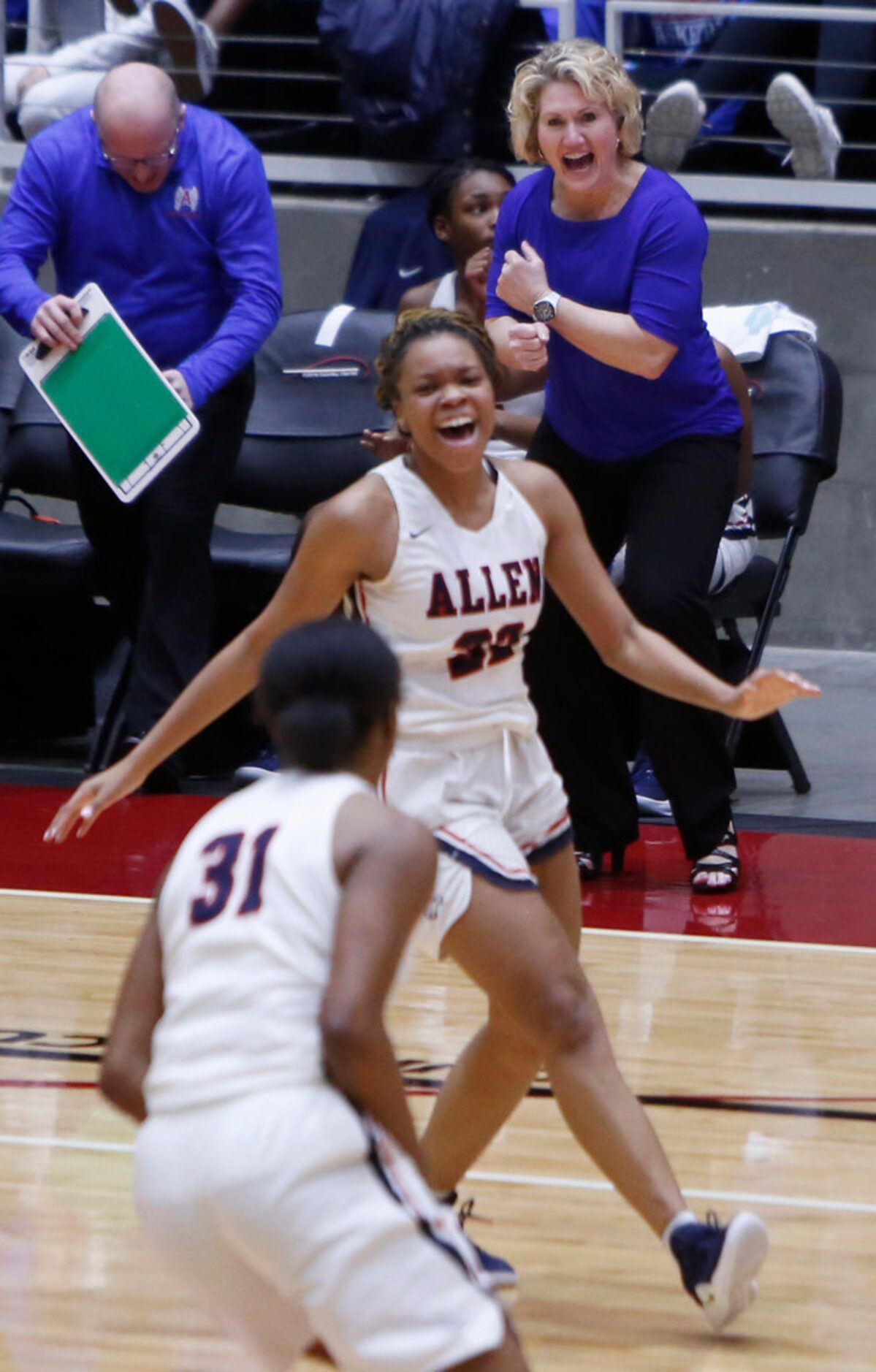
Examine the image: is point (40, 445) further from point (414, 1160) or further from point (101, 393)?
point (414, 1160)

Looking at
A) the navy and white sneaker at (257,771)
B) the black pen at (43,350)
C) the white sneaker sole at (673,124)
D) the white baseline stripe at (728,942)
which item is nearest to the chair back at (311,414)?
the navy and white sneaker at (257,771)

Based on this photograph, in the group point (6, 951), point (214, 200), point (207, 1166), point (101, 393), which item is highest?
point (207, 1166)

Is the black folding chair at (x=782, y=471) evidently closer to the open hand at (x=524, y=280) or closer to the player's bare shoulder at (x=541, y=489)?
the open hand at (x=524, y=280)

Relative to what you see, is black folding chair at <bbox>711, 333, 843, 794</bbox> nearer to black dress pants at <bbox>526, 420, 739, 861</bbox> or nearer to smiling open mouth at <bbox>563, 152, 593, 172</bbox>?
black dress pants at <bbox>526, 420, 739, 861</bbox>

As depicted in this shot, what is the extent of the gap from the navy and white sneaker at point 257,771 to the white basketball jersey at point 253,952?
12.2ft

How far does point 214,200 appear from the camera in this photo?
6.29 metres

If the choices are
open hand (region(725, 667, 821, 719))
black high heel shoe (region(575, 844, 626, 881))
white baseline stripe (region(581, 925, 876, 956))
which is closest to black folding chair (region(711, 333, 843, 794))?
black high heel shoe (region(575, 844, 626, 881))

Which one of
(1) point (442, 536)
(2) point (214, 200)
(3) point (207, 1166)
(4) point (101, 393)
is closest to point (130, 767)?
(1) point (442, 536)

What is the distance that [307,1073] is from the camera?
2195 millimetres

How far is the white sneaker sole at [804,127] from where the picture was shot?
8.14 meters

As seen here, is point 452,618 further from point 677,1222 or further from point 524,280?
point 524,280

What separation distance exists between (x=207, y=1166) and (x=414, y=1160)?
24cm

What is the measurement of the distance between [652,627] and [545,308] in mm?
817

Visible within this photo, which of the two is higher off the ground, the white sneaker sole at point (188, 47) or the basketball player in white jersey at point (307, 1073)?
the basketball player in white jersey at point (307, 1073)
